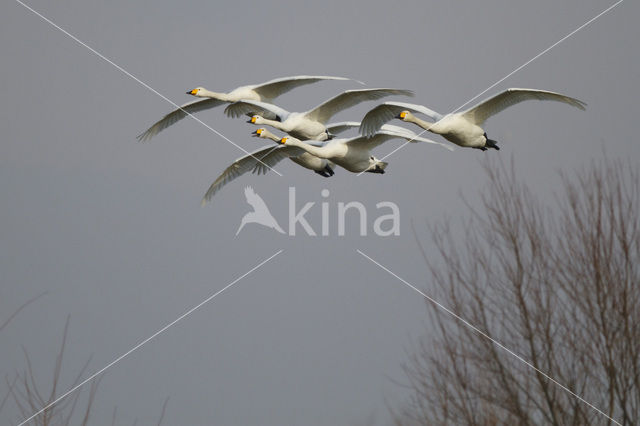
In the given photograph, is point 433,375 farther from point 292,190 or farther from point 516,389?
point 292,190

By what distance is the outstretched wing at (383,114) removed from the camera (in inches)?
559

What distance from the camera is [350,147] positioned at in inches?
613

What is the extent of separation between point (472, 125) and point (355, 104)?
2206mm

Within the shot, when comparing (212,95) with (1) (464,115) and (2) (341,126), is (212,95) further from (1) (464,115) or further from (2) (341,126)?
(1) (464,115)

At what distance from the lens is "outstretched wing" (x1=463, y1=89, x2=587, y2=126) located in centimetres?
1409

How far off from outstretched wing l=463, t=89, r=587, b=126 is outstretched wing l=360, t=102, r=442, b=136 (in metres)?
0.52

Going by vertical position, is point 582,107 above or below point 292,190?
above

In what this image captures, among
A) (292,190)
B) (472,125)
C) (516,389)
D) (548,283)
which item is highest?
(472,125)

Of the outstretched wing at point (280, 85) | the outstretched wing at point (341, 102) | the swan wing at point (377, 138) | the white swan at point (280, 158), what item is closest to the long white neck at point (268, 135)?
the white swan at point (280, 158)

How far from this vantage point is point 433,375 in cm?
1422

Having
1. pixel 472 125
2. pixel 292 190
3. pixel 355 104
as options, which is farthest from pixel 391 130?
pixel 292 190

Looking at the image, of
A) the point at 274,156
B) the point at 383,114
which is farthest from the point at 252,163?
the point at 383,114

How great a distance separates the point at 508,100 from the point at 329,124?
139 inches

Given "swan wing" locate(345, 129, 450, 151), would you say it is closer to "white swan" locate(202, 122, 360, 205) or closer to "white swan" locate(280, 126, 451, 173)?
"white swan" locate(280, 126, 451, 173)
